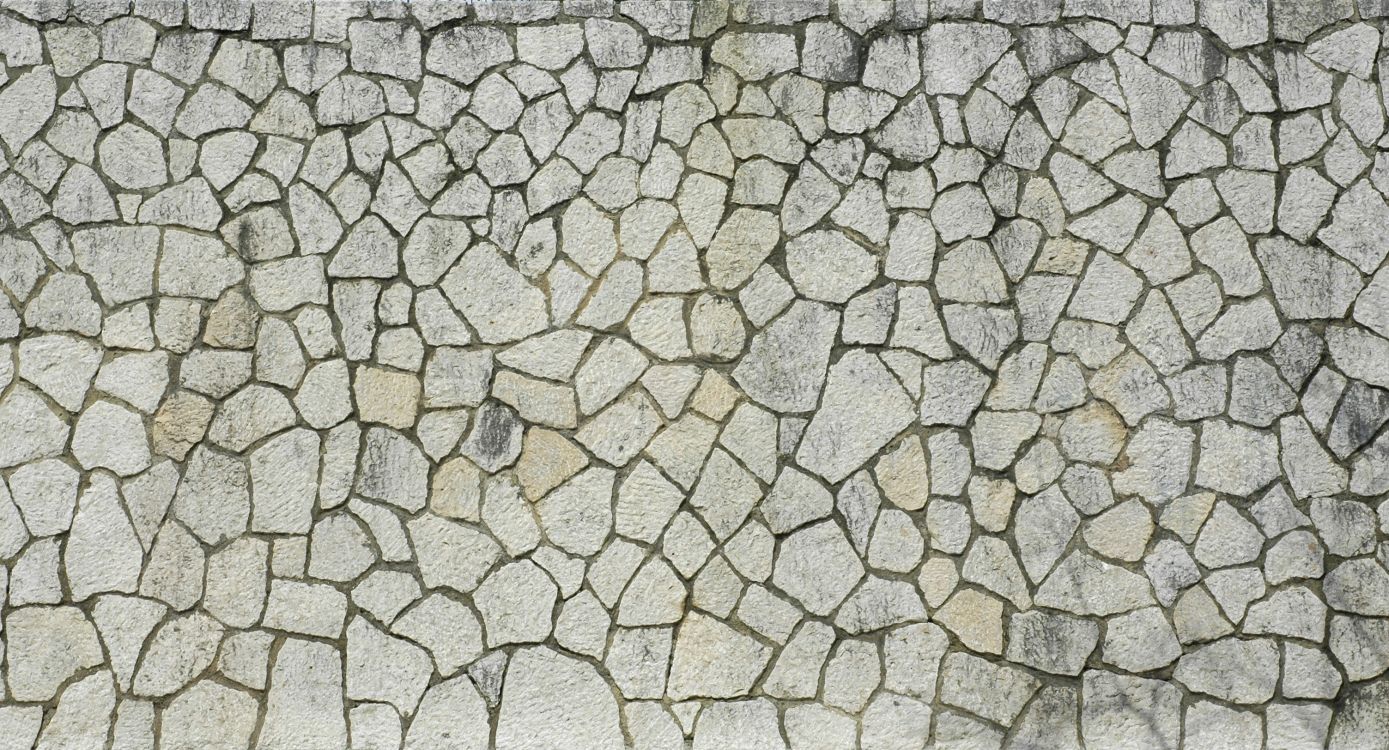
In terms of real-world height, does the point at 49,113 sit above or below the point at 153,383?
above

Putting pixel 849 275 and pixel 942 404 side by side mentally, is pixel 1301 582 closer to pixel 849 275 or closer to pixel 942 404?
pixel 942 404

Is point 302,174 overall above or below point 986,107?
below

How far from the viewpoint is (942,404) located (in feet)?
12.8

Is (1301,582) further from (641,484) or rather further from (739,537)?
(641,484)

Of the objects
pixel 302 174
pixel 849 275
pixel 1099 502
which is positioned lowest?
pixel 1099 502

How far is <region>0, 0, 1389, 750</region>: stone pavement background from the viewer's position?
3801 millimetres

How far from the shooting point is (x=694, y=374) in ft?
12.9

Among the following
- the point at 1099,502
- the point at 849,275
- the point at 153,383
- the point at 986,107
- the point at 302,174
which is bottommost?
the point at 1099,502

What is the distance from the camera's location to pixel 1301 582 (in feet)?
12.7

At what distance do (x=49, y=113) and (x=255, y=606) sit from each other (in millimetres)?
1912

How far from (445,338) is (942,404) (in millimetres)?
1756

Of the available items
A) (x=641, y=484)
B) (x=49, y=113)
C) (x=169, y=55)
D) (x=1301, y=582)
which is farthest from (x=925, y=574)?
(x=49, y=113)

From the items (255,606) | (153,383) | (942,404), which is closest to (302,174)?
(153,383)

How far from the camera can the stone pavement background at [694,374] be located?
380 centimetres
